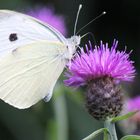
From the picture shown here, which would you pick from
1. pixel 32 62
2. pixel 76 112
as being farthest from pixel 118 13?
pixel 32 62

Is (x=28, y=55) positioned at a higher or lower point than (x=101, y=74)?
higher

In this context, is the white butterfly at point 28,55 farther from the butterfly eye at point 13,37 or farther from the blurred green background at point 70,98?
the blurred green background at point 70,98

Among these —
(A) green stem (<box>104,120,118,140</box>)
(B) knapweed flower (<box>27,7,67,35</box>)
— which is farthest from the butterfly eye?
(B) knapweed flower (<box>27,7,67,35</box>)

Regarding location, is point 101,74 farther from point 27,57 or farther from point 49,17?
point 49,17

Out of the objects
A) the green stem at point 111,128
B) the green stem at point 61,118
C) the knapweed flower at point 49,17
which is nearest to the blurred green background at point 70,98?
the green stem at point 61,118

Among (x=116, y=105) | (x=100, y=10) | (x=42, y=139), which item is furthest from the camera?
(x=100, y=10)

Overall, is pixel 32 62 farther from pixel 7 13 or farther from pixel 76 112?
pixel 76 112

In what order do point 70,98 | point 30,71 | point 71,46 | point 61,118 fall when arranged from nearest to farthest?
point 71,46, point 30,71, point 61,118, point 70,98

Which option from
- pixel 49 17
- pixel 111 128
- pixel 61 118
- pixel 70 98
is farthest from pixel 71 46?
pixel 49 17
